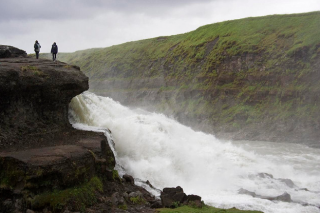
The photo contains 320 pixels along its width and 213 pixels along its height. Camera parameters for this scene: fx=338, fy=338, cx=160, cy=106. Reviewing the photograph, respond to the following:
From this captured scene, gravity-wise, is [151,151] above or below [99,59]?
below

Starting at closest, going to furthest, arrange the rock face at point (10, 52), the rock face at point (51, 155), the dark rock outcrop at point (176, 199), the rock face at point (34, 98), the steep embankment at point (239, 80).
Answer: the rock face at point (51, 155) < the dark rock outcrop at point (176, 199) < the rock face at point (34, 98) < the rock face at point (10, 52) < the steep embankment at point (239, 80)

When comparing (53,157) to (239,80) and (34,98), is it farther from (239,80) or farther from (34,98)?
(239,80)

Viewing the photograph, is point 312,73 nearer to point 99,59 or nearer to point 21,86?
point 21,86

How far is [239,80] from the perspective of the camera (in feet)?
172

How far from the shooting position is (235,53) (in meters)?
54.8

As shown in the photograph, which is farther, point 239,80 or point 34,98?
point 239,80

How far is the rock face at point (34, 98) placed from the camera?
15.0m

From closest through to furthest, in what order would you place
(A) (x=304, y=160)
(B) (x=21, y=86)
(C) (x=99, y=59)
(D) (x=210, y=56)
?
(B) (x=21, y=86) < (A) (x=304, y=160) < (D) (x=210, y=56) < (C) (x=99, y=59)

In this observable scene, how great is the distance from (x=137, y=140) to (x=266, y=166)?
10.6 metres

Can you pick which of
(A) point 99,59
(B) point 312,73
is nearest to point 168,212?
(B) point 312,73

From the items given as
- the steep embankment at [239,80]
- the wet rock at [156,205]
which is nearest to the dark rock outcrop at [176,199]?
the wet rock at [156,205]

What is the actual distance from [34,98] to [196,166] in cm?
1138

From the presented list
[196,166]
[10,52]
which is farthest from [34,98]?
[196,166]

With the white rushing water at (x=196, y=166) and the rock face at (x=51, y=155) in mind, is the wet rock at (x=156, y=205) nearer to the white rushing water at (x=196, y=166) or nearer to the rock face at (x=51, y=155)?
the rock face at (x=51, y=155)
